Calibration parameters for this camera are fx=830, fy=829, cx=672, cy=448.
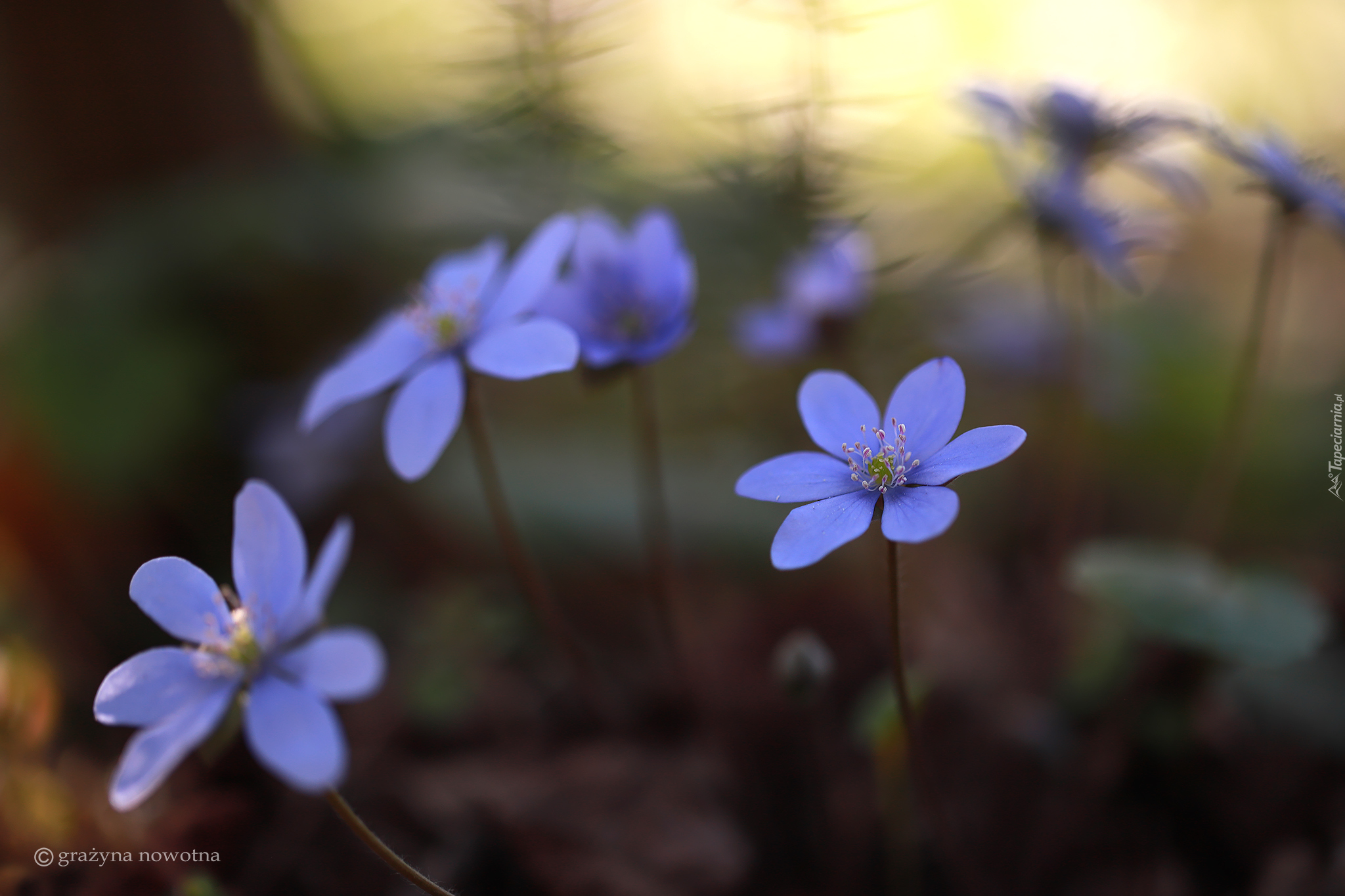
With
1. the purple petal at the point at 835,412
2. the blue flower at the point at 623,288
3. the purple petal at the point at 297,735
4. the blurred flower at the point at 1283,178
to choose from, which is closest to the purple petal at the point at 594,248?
the blue flower at the point at 623,288

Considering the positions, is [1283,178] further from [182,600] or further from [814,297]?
[182,600]

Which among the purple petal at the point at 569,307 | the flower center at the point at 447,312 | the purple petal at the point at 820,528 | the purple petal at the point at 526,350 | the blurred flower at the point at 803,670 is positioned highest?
the purple petal at the point at 569,307

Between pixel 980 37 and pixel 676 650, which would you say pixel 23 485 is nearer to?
pixel 676 650

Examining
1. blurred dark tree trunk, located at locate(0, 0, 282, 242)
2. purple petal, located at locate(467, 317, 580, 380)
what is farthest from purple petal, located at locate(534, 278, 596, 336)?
blurred dark tree trunk, located at locate(0, 0, 282, 242)

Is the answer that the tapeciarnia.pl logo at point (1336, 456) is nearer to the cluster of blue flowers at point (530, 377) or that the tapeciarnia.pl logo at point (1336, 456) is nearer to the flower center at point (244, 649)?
the cluster of blue flowers at point (530, 377)

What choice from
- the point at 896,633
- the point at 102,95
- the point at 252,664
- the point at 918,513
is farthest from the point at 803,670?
the point at 102,95
